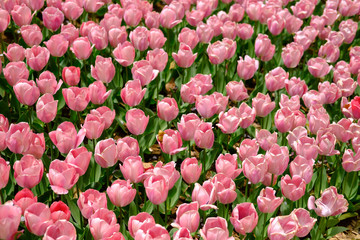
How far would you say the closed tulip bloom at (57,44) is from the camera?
3.38 metres

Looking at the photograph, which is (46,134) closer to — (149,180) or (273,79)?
(149,180)

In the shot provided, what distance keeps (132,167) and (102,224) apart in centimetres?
38

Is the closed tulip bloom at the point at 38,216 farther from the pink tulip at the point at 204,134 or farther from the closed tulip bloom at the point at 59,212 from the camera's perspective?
the pink tulip at the point at 204,134

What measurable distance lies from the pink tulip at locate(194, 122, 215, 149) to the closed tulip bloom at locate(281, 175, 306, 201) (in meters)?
0.43

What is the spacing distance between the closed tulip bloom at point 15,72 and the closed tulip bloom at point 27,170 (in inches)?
36.1

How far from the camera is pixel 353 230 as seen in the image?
308 cm

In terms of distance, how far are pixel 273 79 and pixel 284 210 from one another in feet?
3.02

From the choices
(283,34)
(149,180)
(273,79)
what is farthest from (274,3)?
(149,180)

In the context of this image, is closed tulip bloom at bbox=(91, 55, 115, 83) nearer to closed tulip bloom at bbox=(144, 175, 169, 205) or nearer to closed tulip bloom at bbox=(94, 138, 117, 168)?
closed tulip bloom at bbox=(94, 138, 117, 168)

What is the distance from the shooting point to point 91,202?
7.23 ft

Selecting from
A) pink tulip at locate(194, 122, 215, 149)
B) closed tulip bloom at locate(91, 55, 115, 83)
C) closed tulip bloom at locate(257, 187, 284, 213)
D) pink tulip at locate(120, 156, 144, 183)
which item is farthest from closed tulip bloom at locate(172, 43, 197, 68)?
closed tulip bloom at locate(257, 187, 284, 213)

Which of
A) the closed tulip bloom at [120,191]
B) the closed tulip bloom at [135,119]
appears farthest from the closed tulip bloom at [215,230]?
the closed tulip bloom at [135,119]

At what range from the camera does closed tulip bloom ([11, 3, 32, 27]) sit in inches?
145

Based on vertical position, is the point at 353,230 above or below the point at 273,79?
below
